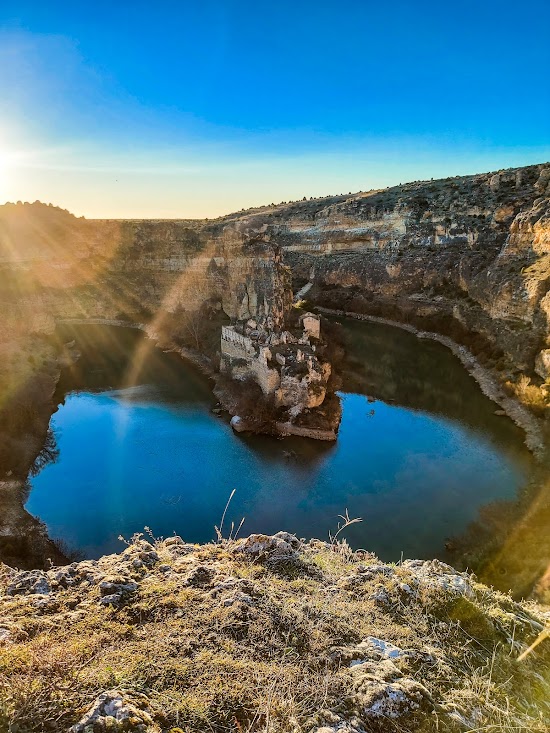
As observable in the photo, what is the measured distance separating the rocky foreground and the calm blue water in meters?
10.3

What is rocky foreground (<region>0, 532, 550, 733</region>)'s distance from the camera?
369cm

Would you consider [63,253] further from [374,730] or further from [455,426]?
[374,730]

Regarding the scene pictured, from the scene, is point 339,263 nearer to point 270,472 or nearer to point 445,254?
point 445,254

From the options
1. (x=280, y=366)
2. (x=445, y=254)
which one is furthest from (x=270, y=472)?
(x=445, y=254)

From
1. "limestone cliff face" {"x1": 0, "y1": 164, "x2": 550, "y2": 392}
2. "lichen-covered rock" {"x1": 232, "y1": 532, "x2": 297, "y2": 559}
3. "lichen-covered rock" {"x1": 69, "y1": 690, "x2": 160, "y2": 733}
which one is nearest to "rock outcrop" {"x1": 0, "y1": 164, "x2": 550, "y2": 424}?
"limestone cliff face" {"x1": 0, "y1": 164, "x2": 550, "y2": 392}

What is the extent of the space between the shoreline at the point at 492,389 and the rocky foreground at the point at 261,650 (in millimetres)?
18393

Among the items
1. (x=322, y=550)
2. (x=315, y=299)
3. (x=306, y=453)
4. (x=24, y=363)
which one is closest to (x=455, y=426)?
(x=306, y=453)

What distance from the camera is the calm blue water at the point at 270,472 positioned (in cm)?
1673

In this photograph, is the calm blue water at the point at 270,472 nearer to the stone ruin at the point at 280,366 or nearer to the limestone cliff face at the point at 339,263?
the stone ruin at the point at 280,366

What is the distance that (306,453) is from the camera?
861 inches

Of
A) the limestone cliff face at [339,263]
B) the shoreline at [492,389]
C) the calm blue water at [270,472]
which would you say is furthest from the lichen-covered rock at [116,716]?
the limestone cliff face at [339,263]

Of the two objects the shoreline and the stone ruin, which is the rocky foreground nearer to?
the stone ruin

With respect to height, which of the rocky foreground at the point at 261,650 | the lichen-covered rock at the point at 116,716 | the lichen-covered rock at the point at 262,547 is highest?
the lichen-covered rock at the point at 116,716

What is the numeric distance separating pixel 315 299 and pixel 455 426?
35832 millimetres
